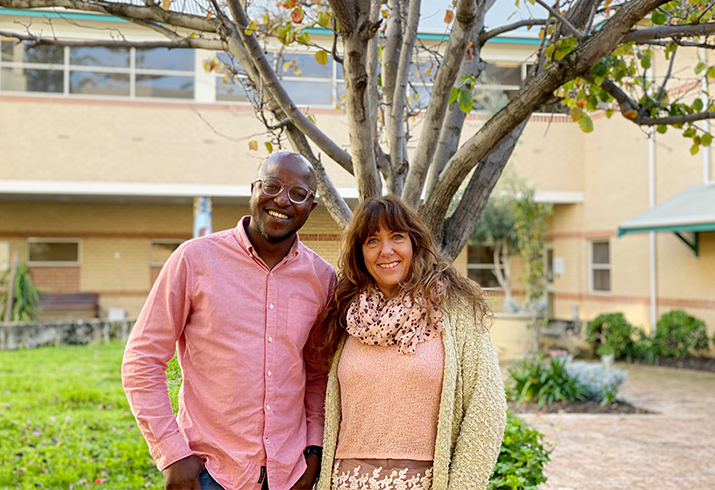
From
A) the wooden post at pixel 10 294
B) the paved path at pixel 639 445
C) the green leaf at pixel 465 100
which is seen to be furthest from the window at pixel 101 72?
the green leaf at pixel 465 100

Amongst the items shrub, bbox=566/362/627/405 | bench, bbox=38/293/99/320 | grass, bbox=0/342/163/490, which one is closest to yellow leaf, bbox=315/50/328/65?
grass, bbox=0/342/163/490

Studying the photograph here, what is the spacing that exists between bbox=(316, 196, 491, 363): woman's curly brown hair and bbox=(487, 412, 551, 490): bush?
1.48 m

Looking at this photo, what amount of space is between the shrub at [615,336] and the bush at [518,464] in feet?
31.4

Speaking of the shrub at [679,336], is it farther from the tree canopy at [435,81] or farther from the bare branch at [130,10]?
the bare branch at [130,10]

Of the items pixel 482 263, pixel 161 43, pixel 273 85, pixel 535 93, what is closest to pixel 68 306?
pixel 482 263

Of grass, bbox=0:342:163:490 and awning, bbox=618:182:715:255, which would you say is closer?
grass, bbox=0:342:163:490

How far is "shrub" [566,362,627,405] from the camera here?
8438mm

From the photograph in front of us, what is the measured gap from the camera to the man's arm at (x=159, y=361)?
2088 mm

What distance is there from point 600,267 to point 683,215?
481cm

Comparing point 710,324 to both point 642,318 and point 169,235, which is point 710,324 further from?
point 169,235

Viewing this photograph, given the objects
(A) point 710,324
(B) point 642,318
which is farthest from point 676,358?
(B) point 642,318

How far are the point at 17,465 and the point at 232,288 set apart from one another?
4.00 metres

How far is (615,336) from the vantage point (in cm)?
1319

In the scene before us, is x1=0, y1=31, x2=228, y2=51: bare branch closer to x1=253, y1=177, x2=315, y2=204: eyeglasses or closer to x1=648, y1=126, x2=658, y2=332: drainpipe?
x1=253, y1=177, x2=315, y2=204: eyeglasses
